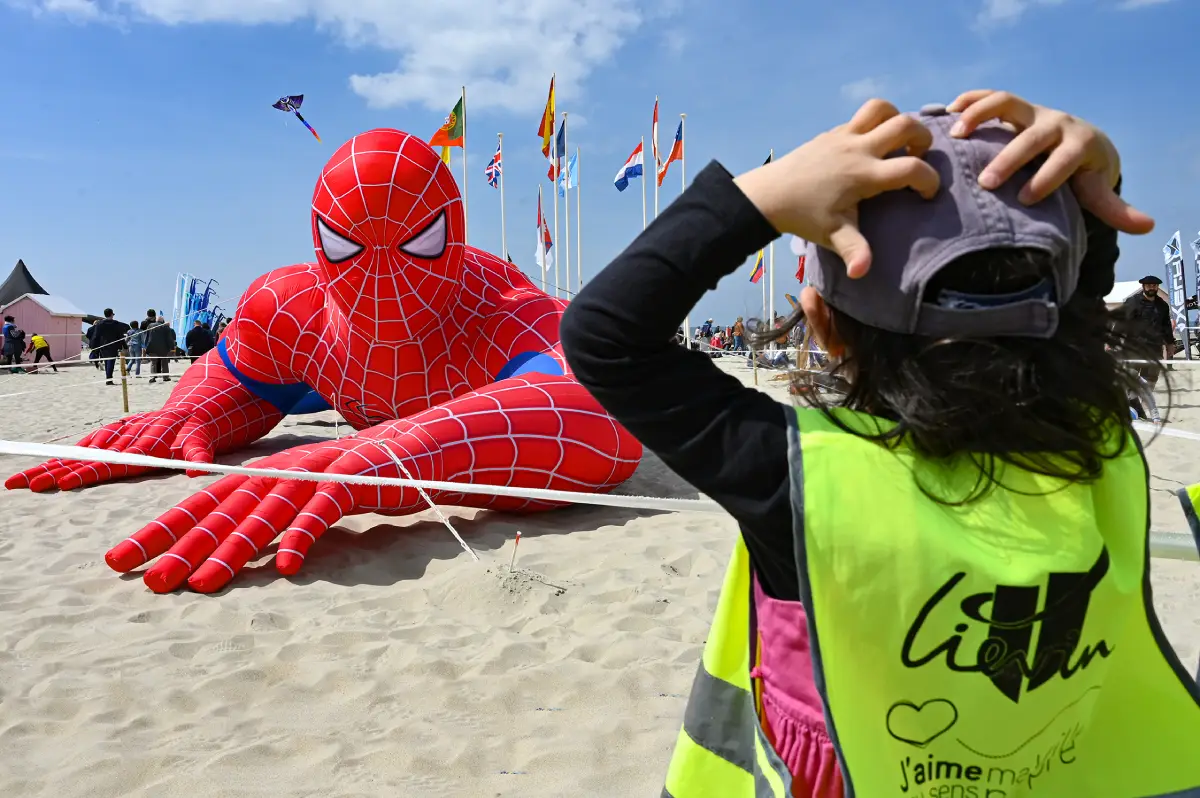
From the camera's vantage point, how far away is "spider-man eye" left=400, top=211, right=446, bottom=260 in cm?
474

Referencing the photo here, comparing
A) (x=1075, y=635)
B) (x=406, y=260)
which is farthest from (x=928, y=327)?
(x=406, y=260)

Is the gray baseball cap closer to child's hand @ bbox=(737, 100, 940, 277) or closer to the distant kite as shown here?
child's hand @ bbox=(737, 100, 940, 277)

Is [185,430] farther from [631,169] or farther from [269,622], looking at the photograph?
[631,169]

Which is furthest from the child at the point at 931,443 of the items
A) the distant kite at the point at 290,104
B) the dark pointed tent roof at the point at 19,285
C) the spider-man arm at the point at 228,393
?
the dark pointed tent roof at the point at 19,285

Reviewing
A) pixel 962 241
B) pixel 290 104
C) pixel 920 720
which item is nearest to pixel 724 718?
pixel 920 720

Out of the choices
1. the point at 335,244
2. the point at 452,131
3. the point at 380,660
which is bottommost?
the point at 380,660

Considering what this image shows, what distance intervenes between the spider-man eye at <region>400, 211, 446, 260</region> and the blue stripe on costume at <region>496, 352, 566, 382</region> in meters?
0.72

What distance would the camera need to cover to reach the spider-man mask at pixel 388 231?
4.58 metres

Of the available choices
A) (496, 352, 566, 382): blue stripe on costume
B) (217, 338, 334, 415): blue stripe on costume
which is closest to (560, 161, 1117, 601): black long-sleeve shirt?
(496, 352, 566, 382): blue stripe on costume

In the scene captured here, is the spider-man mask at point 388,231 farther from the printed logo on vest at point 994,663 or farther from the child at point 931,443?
the printed logo on vest at point 994,663

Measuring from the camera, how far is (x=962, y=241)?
2.63 ft

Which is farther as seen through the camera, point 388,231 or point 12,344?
point 12,344

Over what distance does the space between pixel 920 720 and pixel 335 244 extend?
4.34m

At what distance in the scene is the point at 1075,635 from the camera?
2.84 ft
